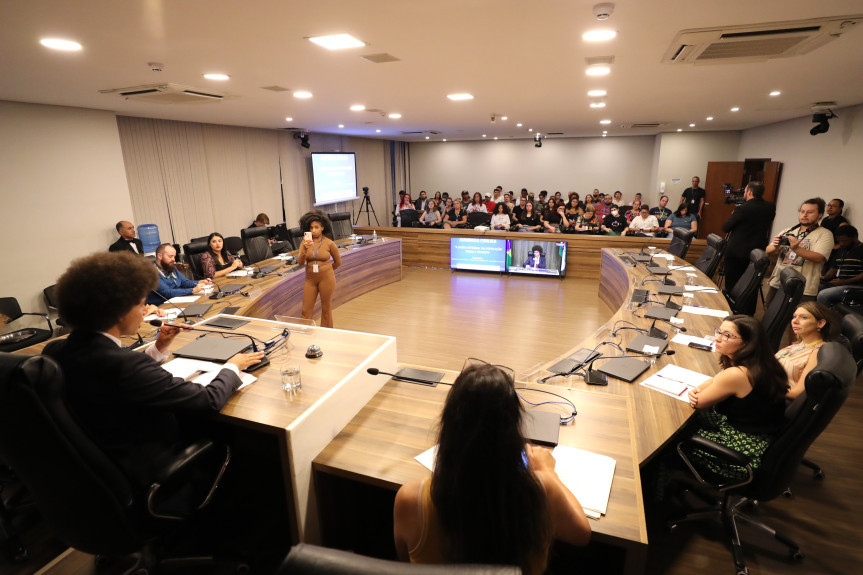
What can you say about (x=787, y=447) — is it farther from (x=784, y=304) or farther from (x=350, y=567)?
(x=350, y=567)

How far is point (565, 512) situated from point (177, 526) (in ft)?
5.03

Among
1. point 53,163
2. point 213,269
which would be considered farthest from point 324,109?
point 53,163

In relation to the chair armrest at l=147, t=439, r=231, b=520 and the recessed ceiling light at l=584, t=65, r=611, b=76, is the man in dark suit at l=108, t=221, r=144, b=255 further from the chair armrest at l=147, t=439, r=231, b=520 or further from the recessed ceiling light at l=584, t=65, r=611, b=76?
the recessed ceiling light at l=584, t=65, r=611, b=76

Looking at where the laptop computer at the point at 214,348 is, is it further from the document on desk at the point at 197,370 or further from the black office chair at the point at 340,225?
the black office chair at the point at 340,225

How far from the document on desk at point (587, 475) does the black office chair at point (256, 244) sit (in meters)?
5.34


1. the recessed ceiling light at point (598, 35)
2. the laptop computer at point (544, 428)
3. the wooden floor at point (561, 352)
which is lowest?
the wooden floor at point (561, 352)

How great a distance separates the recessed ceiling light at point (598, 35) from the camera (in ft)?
8.37

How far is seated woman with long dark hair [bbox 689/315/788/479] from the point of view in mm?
2082

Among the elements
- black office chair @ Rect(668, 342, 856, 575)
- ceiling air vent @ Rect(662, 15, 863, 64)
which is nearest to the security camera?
ceiling air vent @ Rect(662, 15, 863, 64)

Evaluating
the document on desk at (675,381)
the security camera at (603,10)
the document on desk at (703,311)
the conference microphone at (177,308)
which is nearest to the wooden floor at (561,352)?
the document on desk at (675,381)

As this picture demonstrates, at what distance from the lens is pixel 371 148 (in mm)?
12984

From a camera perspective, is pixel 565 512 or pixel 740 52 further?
pixel 740 52

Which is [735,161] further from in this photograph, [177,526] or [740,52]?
[177,526]

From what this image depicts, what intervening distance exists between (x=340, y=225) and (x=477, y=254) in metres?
2.65
